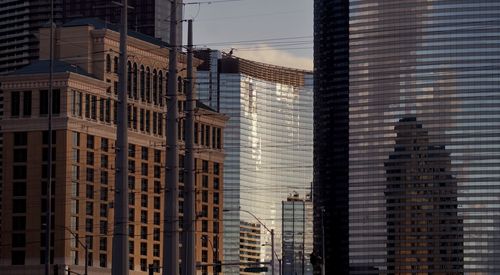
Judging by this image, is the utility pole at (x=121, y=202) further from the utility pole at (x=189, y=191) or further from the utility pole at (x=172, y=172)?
the utility pole at (x=189, y=191)

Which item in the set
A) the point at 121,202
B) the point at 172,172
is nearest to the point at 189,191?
the point at 172,172

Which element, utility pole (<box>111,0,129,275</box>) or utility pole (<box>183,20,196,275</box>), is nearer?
utility pole (<box>111,0,129,275</box>)

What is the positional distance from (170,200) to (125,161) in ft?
16.7

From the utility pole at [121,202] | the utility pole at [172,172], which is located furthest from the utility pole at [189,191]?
the utility pole at [121,202]

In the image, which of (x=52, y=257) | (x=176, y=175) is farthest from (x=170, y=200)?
(x=52, y=257)

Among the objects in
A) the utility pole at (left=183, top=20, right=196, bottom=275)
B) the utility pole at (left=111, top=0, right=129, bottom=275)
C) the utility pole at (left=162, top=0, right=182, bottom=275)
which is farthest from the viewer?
the utility pole at (left=183, top=20, right=196, bottom=275)

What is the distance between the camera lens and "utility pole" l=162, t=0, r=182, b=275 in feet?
255

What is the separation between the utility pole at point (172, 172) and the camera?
77688 millimetres

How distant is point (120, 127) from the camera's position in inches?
2911

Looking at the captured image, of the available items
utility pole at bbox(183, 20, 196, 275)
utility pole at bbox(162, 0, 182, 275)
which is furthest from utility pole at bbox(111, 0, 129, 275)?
utility pole at bbox(183, 20, 196, 275)

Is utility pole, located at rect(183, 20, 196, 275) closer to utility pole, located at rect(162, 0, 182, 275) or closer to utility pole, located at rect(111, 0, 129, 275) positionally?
utility pole, located at rect(162, 0, 182, 275)

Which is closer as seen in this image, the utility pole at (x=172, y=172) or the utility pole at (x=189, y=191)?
the utility pole at (x=172, y=172)

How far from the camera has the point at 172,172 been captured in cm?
7744

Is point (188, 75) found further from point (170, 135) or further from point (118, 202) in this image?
point (118, 202)
